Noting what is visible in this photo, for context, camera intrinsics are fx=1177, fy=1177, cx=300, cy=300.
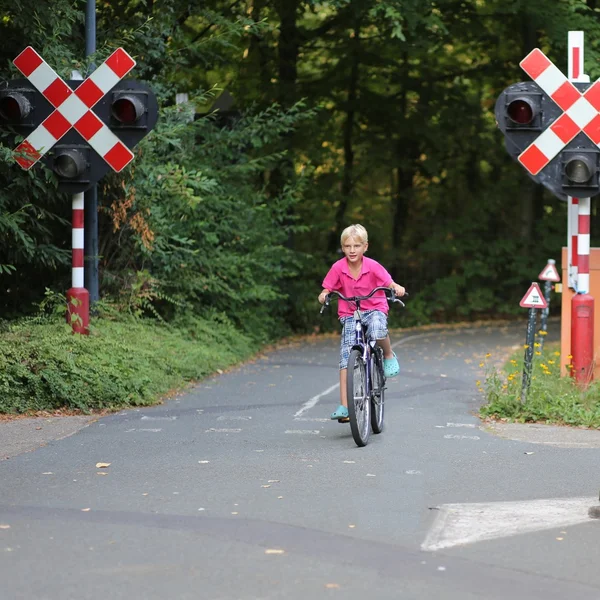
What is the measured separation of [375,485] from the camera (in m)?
7.50

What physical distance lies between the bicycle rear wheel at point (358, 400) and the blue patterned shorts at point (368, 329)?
0.95 ft

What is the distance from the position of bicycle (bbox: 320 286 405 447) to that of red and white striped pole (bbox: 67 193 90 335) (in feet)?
12.3

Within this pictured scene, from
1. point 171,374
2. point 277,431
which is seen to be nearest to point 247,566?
point 277,431

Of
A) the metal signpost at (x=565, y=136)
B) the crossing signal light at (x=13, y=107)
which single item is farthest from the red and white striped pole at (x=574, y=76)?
the crossing signal light at (x=13, y=107)

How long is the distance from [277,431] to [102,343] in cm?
274

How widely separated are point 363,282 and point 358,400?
3.42 ft

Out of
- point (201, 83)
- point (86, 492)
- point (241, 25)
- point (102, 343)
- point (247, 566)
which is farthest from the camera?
point (201, 83)

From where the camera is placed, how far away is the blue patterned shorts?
953 centimetres

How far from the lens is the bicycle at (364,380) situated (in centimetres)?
889

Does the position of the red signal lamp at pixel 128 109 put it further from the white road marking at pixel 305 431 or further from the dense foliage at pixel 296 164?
the white road marking at pixel 305 431

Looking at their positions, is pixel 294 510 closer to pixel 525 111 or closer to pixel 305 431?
pixel 305 431

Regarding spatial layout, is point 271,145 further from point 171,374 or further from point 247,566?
point 247,566

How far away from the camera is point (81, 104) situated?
12398 mm

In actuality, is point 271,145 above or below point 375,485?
above
